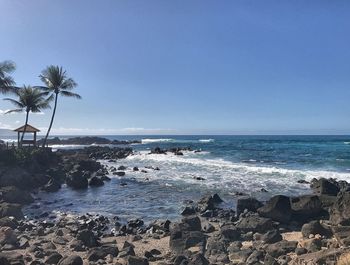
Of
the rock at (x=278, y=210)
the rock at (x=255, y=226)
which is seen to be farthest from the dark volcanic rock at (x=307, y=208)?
the rock at (x=255, y=226)

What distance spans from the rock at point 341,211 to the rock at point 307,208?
1523mm

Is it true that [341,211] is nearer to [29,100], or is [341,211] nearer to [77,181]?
[77,181]

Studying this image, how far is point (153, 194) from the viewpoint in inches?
895

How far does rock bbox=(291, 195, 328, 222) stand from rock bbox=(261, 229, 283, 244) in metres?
3.37

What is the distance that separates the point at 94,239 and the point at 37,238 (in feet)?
7.47

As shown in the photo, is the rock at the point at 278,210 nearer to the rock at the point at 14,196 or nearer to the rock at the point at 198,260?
the rock at the point at 198,260

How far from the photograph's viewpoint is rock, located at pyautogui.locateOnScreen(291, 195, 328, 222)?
51.2ft

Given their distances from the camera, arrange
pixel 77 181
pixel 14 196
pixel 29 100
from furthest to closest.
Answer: pixel 29 100 → pixel 77 181 → pixel 14 196

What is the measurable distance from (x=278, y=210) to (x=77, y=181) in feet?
51.6

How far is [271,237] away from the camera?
484 inches

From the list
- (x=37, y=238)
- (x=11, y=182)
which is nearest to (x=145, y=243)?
(x=37, y=238)

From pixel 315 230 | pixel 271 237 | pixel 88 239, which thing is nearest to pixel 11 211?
pixel 88 239

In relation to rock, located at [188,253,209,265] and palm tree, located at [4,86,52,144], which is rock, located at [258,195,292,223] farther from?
palm tree, located at [4,86,52,144]

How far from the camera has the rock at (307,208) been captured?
1560 cm
